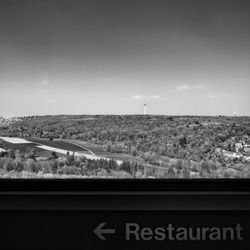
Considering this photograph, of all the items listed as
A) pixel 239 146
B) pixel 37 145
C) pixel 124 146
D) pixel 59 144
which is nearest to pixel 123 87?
pixel 124 146

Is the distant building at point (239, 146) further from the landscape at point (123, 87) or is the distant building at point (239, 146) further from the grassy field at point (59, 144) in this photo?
the grassy field at point (59, 144)

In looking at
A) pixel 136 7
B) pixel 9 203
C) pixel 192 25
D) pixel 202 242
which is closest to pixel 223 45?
pixel 192 25

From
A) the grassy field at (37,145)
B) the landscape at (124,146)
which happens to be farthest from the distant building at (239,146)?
the grassy field at (37,145)

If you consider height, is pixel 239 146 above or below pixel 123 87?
below

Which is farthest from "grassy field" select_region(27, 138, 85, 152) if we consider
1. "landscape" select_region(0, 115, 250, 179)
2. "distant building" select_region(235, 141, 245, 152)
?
"distant building" select_region(235, 141, 245, 152)

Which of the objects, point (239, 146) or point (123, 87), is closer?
point (239, 146)

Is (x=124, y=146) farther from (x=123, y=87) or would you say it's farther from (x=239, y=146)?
(x=239, y=146)

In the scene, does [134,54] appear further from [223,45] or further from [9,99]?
[9,99]

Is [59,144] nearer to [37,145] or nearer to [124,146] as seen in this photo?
[37,145]

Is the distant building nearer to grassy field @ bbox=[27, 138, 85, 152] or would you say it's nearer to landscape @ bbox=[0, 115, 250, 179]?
landscape @ bbox=[0, 115, 250, 179]
